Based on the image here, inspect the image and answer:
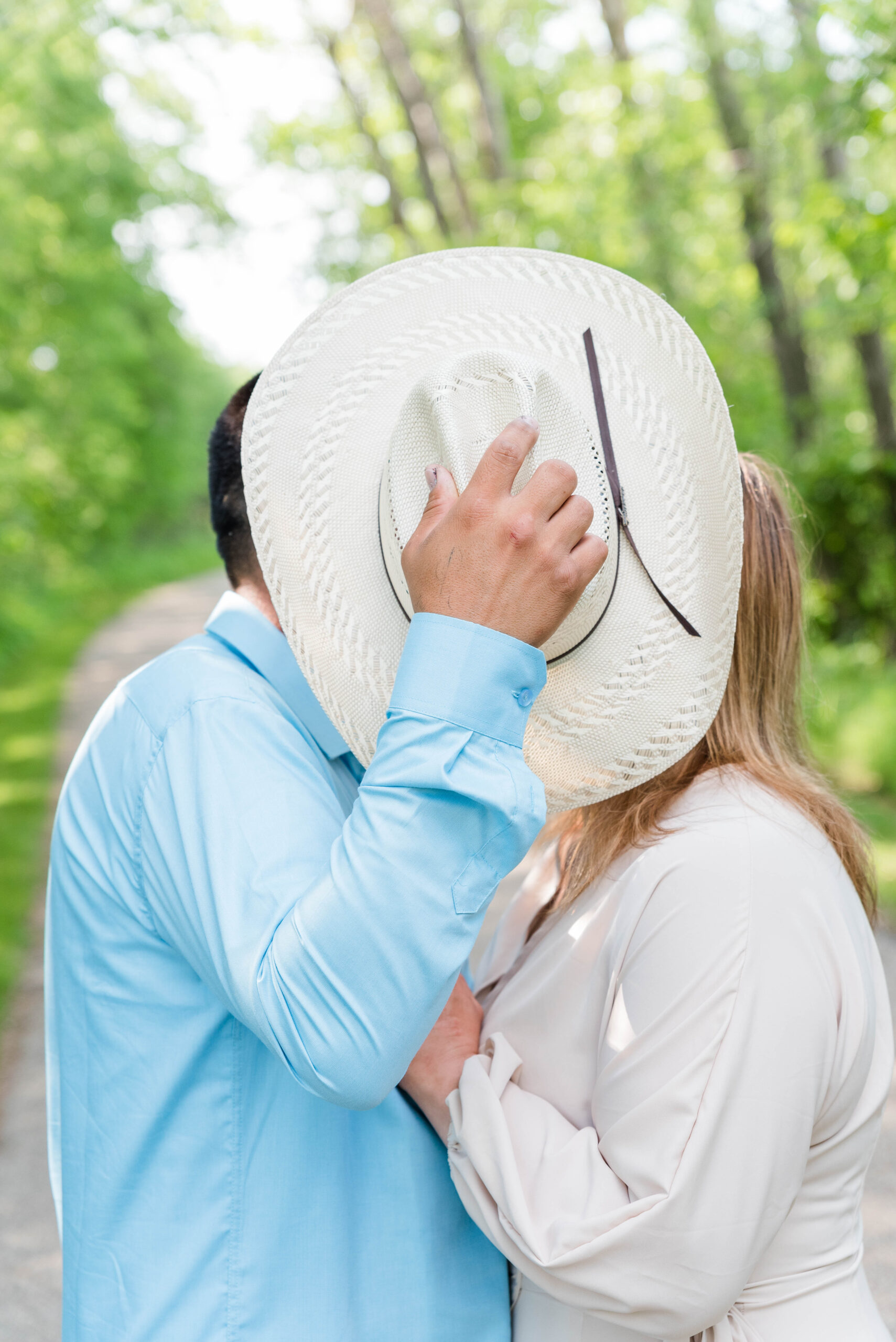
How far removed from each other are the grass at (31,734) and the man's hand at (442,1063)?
184 inches

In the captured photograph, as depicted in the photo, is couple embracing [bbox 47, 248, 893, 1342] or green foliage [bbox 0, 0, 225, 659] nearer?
couple embracing [bbox 47, 248, 893, 1342]

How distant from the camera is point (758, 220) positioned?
12070mm

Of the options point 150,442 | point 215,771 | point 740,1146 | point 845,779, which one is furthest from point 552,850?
point 150,442

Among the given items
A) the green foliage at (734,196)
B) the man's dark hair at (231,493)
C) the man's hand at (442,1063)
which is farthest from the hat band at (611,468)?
the green foliage at (734,196)

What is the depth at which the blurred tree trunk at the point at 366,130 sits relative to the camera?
15062 mm

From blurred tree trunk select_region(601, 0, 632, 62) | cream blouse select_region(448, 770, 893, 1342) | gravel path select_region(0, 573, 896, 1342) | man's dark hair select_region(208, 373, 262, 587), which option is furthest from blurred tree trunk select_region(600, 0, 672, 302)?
cream blouse select_region(448, 770, 893, 1342)

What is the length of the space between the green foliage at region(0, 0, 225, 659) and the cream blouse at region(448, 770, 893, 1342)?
37.5ft

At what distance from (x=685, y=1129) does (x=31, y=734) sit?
35.2 ft

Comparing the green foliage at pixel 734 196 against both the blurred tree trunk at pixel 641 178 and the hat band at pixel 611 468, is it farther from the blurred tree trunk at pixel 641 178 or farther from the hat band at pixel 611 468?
the hat band at pixel 611 468

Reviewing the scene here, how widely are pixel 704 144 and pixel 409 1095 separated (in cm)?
1658

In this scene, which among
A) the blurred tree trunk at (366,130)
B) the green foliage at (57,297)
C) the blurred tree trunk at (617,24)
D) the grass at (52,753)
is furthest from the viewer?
the blurred tree trunk at (366,130)

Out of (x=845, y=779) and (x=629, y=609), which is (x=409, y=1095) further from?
(x=845, y=779)

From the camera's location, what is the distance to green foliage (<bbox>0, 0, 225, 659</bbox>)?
516 inches

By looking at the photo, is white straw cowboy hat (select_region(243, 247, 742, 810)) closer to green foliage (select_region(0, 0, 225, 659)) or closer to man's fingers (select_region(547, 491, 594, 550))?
man's fingers (select_region(547, 491, 594, 550))
